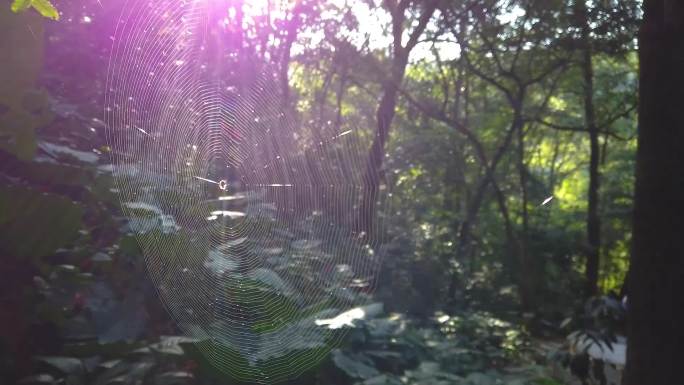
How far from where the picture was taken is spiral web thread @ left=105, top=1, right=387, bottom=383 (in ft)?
10.7

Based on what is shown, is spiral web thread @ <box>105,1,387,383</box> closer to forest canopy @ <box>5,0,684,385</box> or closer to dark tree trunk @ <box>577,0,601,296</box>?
forest canopy @ <box>5,0,684,385</box>

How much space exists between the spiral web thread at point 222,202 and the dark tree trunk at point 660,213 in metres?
1.42

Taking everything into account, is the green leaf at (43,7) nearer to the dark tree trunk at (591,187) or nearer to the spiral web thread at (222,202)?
the spiral web thread at (222,202)

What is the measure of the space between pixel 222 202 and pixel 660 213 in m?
2.30

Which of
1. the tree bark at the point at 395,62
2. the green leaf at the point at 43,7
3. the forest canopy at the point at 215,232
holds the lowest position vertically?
the forest canopy at the point at 215,232

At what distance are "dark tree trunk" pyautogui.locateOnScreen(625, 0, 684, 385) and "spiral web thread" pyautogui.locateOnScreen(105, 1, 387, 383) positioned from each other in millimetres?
1417

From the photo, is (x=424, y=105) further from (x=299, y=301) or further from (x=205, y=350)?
(x=205, y=350)

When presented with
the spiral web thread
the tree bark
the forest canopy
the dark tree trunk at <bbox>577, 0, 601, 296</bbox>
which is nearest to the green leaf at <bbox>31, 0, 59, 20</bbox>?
the forest canopy

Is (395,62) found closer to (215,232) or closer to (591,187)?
(591,187)

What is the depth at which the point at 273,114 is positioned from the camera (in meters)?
→ 3.92

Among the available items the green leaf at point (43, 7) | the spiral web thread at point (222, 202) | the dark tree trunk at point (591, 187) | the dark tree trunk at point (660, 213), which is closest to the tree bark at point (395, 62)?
the dark tree trunk at point (591, 187)

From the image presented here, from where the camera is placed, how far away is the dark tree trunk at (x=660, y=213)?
291 cm

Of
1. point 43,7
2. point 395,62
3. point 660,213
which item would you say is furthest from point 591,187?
point 43,7

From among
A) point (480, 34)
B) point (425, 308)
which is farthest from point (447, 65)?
point (425, 308)
